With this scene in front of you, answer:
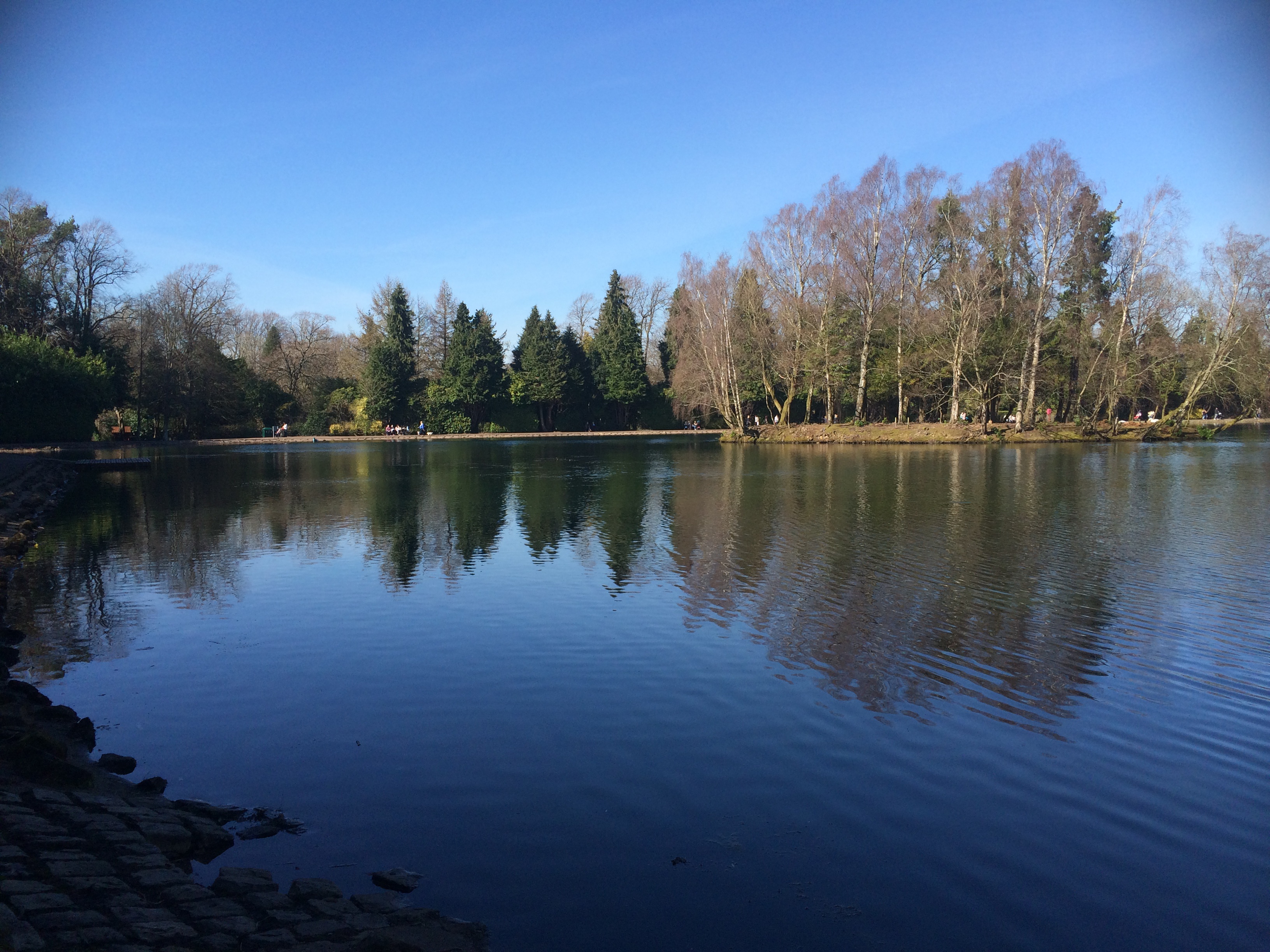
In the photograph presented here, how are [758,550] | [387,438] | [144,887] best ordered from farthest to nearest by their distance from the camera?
1. [387,438]
2. [758,550]
3. [144,887]

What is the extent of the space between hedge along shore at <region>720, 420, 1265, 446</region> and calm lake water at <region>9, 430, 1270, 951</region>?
32.0 metres

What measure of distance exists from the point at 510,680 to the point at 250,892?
4060 millimetres

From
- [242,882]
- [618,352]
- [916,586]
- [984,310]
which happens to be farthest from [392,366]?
[242,882]

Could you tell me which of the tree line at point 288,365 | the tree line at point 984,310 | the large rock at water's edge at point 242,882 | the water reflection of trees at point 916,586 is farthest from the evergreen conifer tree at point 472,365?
the large rock at water's edge at point 242,882

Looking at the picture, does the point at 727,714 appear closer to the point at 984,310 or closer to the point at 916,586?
the point at 916,586

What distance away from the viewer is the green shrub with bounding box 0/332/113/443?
143 ft

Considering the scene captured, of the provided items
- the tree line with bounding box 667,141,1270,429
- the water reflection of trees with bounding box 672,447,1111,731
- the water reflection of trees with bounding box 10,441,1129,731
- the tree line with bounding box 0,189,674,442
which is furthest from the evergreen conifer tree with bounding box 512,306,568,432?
the water reflection of trees with bounding box 672,447,1111,731

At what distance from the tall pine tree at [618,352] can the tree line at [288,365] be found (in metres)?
0.14

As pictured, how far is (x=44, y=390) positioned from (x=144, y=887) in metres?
52.6

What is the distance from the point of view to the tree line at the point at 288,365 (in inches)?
1953

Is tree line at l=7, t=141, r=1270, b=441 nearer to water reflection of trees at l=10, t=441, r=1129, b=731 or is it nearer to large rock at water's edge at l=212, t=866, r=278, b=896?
water reflection of trees at l=10, t=441, r=1129, b=731

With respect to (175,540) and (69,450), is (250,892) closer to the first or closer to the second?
(175,540)

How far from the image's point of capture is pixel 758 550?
49.4 feet

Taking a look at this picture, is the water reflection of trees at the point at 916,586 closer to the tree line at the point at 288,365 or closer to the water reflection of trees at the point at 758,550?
the water reflection of trees at the point at 758,550
